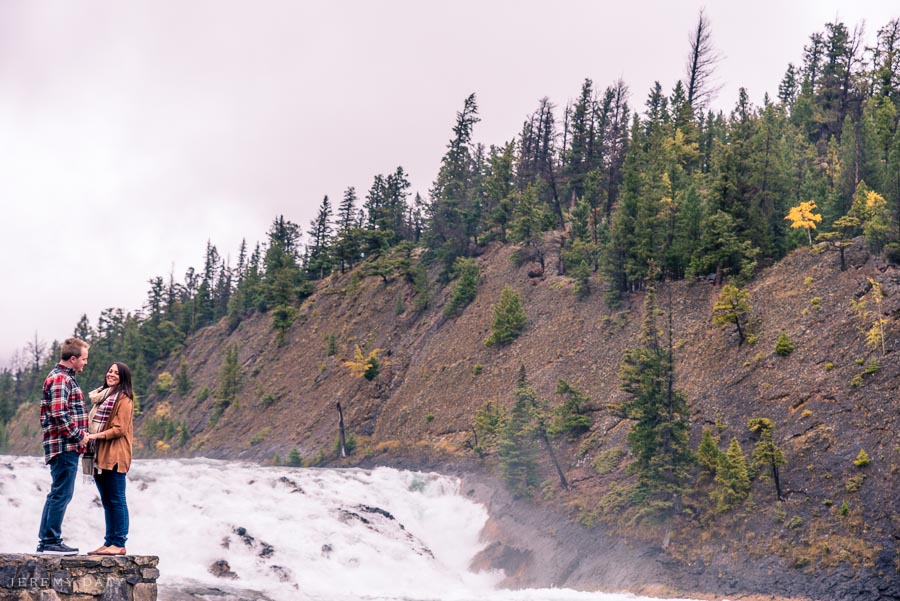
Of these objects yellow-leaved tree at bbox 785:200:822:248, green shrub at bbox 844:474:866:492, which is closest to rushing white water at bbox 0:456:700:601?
green shrub at bbox 844:474:866:492

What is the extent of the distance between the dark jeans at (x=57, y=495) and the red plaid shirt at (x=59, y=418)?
0.13 metres

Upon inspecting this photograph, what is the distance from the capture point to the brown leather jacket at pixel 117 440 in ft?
36.3

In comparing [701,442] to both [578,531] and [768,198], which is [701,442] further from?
[768,198]

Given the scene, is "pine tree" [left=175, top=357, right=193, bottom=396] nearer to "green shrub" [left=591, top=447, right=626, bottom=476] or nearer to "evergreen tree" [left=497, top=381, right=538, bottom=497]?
"evergreen tree" [left=497, top=381, right=538, bottom=497]

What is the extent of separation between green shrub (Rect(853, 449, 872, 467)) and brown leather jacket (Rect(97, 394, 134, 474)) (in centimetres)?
2789

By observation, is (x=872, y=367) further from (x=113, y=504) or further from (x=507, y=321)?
(x=113, y=504)

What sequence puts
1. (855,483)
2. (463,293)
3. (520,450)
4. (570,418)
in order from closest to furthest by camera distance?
(855,483)
(520,450)
(570,418)
(463,293)

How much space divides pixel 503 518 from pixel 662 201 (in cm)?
2307

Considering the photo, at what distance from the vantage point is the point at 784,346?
38.3 meters

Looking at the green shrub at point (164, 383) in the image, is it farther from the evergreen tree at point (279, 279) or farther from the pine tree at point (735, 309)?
the pine tree at point (735, 309)

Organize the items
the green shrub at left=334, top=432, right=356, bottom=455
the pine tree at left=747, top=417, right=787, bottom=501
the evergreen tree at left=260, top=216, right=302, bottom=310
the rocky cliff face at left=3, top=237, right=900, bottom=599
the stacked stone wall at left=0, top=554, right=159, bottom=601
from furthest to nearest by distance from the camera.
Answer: the evergreen tree at left=260, top=216, right=302, bottom=310 → the green shrub at left=334, top=432, right=356, bottom=455 → the pine tree at left=747, top=417, right=787, bottom=501 → the rocky cliff face at left=3, top=237, right=900, bottom=599 → the stacked stone wall at left=0, top=554, right=159, bottom=601

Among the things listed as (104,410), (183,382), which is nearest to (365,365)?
(183,382)

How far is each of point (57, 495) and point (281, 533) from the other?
78.2ft

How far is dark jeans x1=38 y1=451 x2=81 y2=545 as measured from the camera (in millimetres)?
10750
